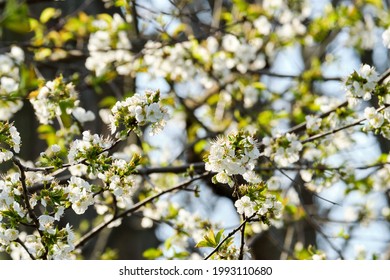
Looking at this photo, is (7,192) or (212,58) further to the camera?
(212,58)

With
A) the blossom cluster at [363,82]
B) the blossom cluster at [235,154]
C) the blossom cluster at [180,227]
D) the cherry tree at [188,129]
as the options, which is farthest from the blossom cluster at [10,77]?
the blossom cluster at [363,82]

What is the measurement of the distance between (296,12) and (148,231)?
10.9 feet

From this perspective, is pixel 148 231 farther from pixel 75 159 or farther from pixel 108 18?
pixel 75 159

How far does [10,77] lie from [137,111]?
1.73 meters

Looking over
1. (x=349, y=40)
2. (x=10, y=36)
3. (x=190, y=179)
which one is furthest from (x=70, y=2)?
(x=190, y=179)

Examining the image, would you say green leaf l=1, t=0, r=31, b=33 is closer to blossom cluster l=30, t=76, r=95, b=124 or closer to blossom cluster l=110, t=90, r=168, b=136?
blossom cluster l=110, t=90, r=168, b=136

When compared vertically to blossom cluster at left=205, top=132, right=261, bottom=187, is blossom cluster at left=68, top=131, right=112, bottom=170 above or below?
above

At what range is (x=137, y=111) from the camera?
1983 mm

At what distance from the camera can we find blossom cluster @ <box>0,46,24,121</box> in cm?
323

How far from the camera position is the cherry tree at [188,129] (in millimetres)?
2084

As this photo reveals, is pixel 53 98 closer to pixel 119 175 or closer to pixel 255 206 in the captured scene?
pixel 119 175

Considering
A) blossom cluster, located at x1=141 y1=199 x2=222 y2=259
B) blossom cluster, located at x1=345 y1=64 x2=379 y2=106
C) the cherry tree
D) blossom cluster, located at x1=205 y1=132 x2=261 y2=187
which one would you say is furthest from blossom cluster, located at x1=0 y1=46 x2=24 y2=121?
blossom cluster, located at x1=345 y1=64 x2=379 y2=106

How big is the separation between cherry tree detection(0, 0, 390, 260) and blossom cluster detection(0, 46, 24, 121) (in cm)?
1
